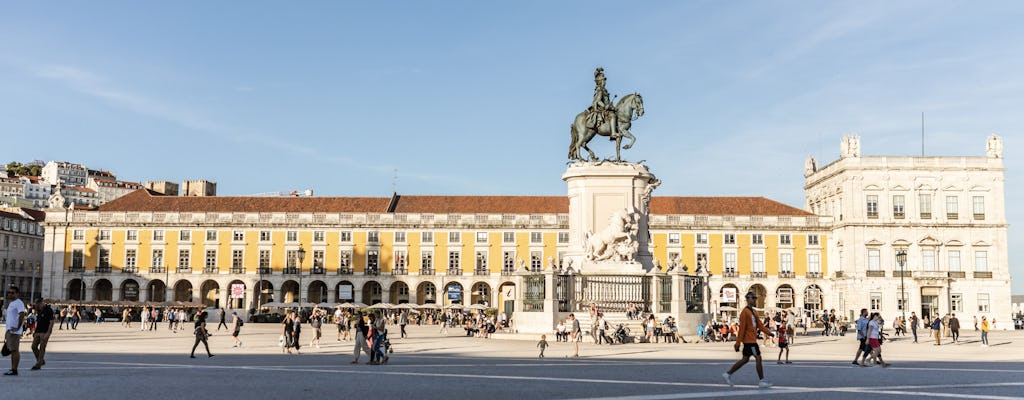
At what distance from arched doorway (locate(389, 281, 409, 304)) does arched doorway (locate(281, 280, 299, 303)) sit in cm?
756

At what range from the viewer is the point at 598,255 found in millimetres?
29156

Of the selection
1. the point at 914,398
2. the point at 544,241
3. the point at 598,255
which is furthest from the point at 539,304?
Answer: the point at 544,241

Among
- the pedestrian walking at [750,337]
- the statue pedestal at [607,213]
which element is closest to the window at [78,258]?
the statue pedestal at [607,213]

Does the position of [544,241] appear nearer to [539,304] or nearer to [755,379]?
[539,304]

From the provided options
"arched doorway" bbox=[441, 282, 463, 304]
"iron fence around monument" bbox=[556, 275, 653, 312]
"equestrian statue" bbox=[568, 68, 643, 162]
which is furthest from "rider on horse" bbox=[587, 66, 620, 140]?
"arched doorway" bbox=[441, 282, 463, 304]

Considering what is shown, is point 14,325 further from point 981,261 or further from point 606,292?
point 981,261

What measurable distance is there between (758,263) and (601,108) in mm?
50034

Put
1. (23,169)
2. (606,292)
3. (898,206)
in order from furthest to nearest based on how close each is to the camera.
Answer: (23,169)
(898,206)
(606,292)

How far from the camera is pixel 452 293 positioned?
7569 centimetres

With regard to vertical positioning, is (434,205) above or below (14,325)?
above

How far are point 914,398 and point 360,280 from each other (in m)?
68.1

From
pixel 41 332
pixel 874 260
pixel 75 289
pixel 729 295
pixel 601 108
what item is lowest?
pixel 41 332

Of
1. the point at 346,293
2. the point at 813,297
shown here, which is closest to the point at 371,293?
the point at 346,293

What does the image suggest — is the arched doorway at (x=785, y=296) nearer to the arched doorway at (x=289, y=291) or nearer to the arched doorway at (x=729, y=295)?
the arched doorway at (x=729, y=295)
